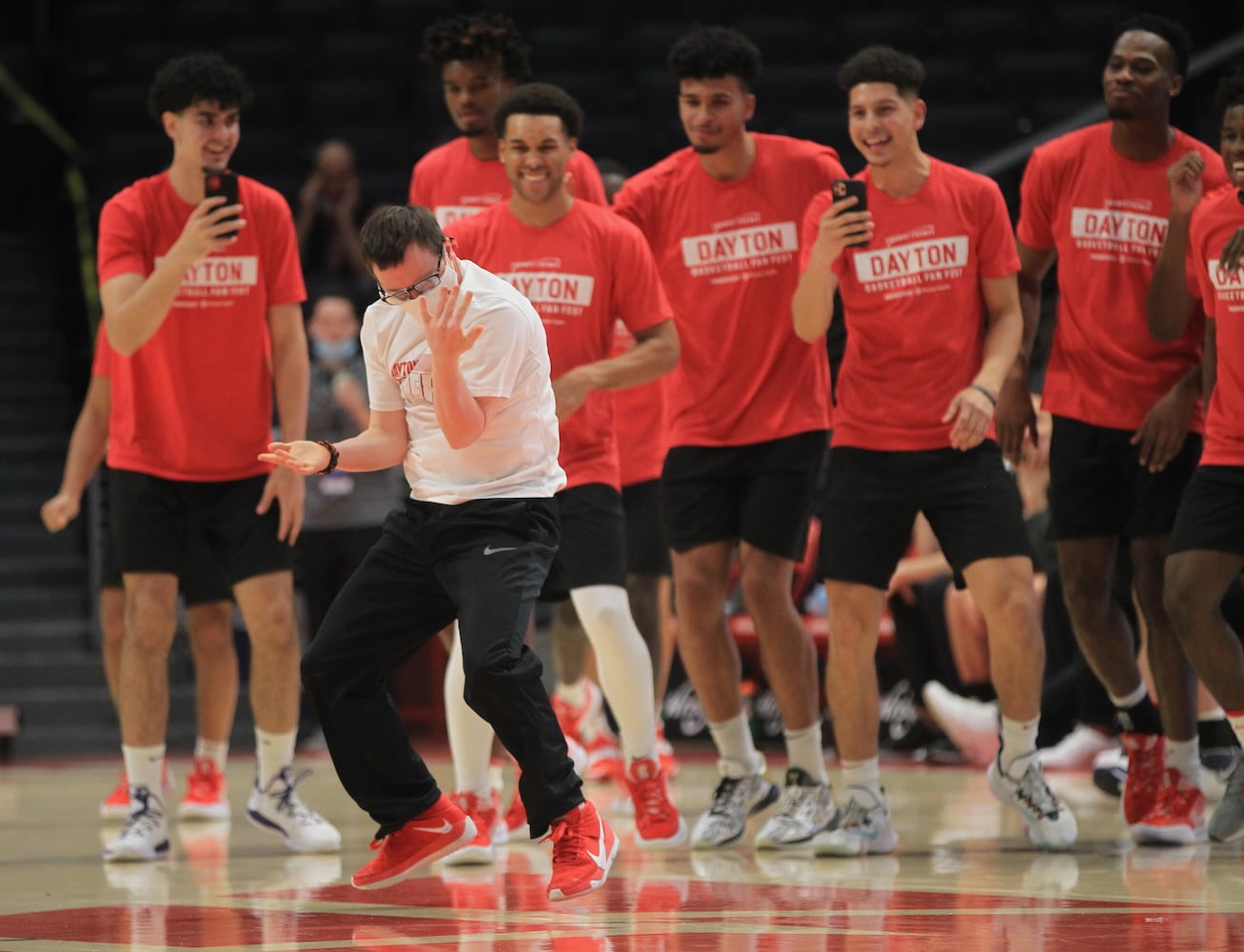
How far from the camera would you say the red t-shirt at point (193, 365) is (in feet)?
17.8

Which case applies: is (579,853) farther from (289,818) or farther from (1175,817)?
(1175,817)

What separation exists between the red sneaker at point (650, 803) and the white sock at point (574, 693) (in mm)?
1975

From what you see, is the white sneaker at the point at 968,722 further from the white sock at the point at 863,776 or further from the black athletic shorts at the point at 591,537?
the black athletic shorts at the point at 591,537

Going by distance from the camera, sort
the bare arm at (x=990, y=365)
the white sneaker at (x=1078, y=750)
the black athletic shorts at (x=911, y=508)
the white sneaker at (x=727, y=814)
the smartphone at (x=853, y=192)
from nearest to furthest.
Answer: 1. the bare arm at (x=990, y=365)
2. the smartphone at (x=853, y=192)
3. the black athletic shorts at (x=911, y=508)
4. the white sneaker at (x=727, y=814)
5. the white sneaker at (x=1078, y=750)

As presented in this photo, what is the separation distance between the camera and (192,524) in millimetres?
5492

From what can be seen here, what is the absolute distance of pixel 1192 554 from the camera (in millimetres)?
4871

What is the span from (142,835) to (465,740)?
3.12 feet

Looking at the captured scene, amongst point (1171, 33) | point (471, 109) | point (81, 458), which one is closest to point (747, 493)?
point (471, 109)

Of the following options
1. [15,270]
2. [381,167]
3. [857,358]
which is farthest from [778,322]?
[15,270]

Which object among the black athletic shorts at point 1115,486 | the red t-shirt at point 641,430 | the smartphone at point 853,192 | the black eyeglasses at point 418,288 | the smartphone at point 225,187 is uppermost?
the smartphone at point 225,187

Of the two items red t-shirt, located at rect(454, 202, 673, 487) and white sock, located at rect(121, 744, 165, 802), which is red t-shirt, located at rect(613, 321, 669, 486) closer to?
red t-shirt, located at rect(454, 202, 673, 487)

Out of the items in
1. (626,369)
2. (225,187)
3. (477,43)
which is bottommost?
(626,369)

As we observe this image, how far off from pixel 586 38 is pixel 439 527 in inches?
320

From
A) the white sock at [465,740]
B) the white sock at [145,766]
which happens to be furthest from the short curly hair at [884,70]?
the white sock at [145,766]
